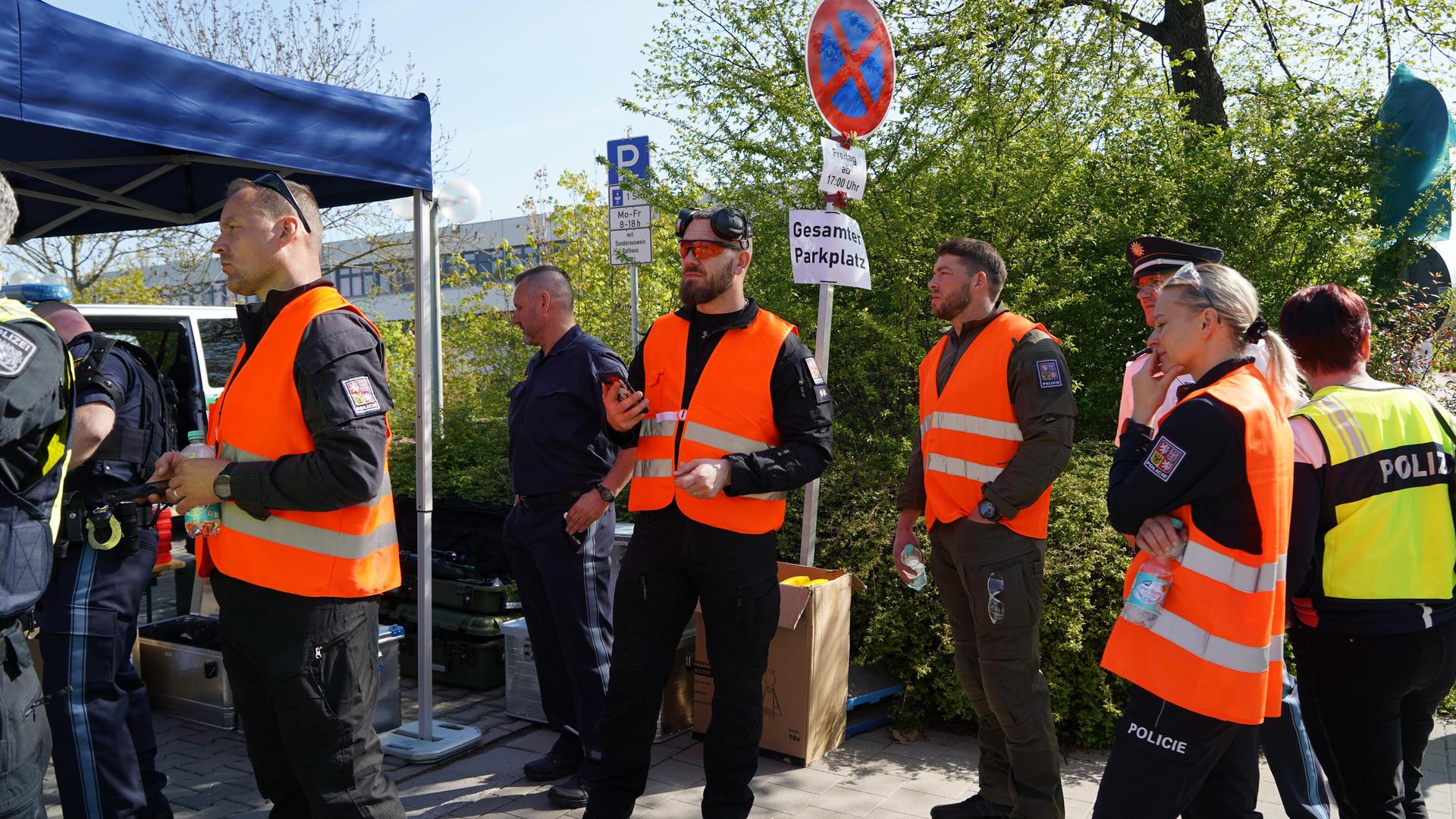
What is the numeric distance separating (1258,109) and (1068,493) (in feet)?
20.6

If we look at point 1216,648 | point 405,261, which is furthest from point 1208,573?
point 405,261

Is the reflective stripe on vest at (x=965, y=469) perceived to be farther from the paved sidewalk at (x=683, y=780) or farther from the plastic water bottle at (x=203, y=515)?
the plastic water bottle at (x=203, y=515)

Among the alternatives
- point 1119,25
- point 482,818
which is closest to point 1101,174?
point 1119,25

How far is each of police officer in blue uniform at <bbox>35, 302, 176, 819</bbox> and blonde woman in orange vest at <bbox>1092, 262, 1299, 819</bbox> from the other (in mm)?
3160

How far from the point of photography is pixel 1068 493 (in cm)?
529

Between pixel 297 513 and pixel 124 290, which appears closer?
pixel 297 513

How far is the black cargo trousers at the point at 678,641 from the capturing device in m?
3.52

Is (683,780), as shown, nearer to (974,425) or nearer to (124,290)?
(974,425)

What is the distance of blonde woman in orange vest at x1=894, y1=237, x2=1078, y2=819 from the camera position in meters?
3.63

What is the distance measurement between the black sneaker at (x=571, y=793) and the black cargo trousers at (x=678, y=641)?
491mm

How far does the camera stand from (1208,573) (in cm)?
255

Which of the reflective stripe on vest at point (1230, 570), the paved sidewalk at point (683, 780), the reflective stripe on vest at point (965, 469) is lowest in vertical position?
the paved sidewalk at point (683, 780)

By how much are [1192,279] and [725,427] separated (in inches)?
61.4

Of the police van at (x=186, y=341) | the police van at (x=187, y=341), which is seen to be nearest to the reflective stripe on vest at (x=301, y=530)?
the police van at (x=186, y=341)
